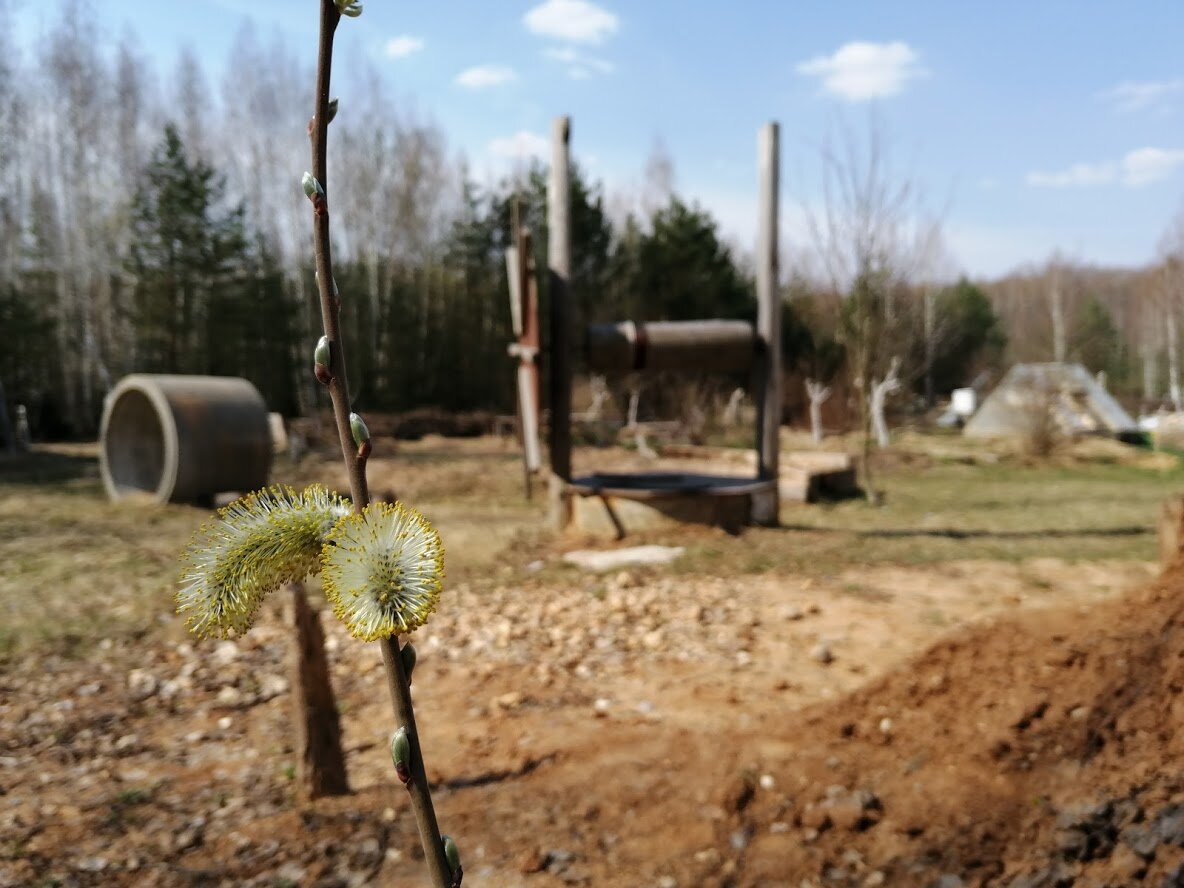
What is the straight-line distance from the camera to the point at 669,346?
8406 millimetres

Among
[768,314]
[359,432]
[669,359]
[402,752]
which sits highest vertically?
[768,314]

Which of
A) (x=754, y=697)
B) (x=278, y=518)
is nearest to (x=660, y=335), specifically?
(x=754, y=697)

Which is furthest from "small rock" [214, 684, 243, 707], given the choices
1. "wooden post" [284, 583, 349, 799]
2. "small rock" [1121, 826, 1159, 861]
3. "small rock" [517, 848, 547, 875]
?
"small rock" [1121, 826, 1159, 861]

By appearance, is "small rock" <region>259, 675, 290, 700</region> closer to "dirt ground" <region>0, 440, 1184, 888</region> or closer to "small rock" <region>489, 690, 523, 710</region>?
"dirt ground" <region>0, 440, 1184, 888</region>

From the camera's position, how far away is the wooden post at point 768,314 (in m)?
8.64

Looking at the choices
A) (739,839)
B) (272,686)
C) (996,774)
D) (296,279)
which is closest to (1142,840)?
(996,774)

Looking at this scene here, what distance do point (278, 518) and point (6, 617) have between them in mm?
5619

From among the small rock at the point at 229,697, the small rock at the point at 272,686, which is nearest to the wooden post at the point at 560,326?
the small rock at the point at 272,686

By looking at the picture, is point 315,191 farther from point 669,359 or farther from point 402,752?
point 669,359

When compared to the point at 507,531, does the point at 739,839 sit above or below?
below

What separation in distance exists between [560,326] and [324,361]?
24.7 ft

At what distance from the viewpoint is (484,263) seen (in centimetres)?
2572

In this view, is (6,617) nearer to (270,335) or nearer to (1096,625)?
(1096,625)

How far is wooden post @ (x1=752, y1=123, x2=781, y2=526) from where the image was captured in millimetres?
8641
